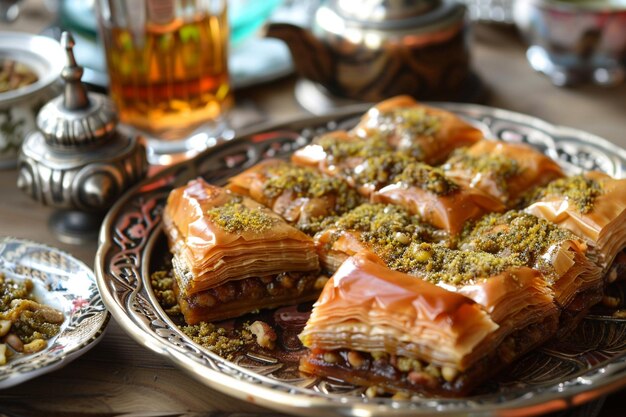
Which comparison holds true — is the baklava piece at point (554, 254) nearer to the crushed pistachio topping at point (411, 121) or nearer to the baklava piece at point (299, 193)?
the baklava piece at point (299, 193)

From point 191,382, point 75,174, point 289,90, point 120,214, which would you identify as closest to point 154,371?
point 191,382

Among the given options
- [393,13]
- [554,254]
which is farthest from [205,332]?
[393,13]

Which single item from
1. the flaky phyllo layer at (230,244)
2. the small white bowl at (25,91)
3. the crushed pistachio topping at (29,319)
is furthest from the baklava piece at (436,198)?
the small white bowl at (25,91)

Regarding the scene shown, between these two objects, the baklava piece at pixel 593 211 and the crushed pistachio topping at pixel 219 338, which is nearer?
the crushed pistachio topping at pixel 219 338

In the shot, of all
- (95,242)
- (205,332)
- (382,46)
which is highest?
(382,46)

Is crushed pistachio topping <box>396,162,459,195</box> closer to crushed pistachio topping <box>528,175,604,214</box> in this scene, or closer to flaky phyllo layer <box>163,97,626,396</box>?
flaky phyllo layer <box>163,97,626,396</box>

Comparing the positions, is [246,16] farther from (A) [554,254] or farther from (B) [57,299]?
(A) [554,254]
